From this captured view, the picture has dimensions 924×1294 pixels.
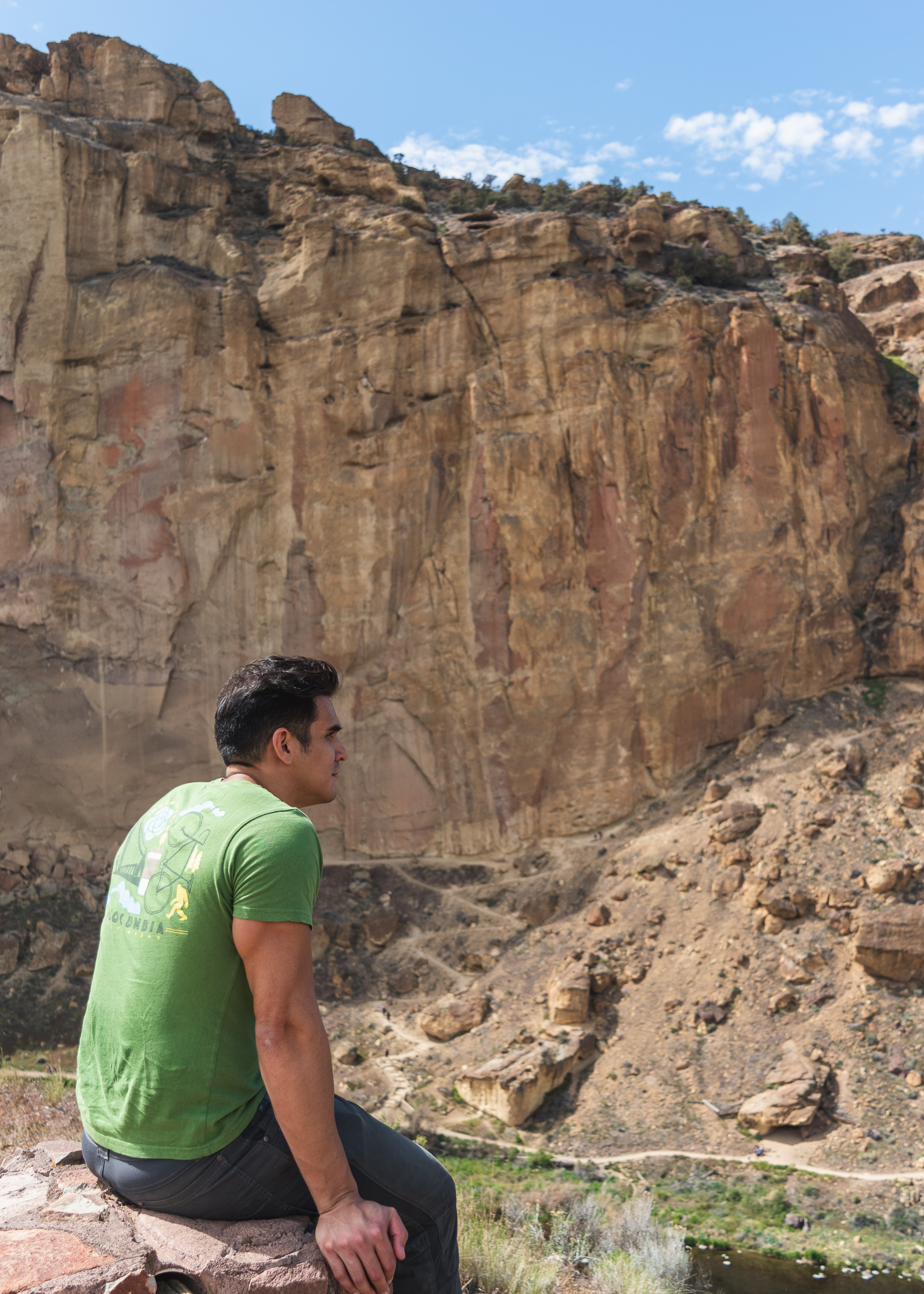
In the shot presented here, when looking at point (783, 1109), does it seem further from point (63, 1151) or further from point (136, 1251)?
point (136, 1251)

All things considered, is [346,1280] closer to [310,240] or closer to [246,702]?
[246,702]

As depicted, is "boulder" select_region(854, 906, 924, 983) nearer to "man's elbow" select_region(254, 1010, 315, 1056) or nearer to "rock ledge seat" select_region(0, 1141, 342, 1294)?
"rock ledge seat" select_region(0, 1141, 342, 1294)

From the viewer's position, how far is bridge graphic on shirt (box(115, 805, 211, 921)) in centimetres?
228

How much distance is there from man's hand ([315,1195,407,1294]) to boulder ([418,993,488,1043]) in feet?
56.6

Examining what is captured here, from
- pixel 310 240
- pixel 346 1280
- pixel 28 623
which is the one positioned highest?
pixel 310 240

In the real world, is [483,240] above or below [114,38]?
below

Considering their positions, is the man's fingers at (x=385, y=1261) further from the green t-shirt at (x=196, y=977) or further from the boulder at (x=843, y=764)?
the boulder at (x=843, y=764)

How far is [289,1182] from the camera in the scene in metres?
2.29

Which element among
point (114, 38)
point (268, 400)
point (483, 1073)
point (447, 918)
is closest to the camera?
point (483, 1073)

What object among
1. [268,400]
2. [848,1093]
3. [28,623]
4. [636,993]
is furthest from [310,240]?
[848,1093]

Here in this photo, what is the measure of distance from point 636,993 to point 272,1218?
56.5 feet

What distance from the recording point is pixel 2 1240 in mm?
2158

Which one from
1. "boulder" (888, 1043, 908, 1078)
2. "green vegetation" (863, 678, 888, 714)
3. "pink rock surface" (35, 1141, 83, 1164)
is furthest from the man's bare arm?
"green vegetation" (863, 678, 888, 714)

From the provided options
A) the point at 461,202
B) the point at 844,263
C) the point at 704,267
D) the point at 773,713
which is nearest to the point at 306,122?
the point at 461,202
